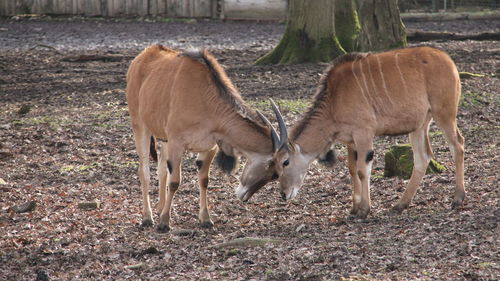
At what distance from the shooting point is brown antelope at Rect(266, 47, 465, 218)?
7.99m

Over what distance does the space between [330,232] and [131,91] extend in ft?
7.88

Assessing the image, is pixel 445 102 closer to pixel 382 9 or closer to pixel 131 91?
pixel 131 91

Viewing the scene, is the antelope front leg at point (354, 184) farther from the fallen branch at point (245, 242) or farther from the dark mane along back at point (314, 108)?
the fallen branch at point (245, 242)

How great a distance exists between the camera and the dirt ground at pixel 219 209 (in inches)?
249

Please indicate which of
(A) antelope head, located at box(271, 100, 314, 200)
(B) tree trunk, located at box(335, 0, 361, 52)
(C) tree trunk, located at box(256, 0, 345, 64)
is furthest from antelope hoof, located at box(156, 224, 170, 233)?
(B) tree trunk, located at box(335, 0, 361, 52)

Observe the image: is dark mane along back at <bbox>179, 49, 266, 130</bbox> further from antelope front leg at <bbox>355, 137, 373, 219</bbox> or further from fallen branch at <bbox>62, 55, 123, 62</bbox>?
→ fallen branch at <bbox>62, 55, 123, 62</bbox>

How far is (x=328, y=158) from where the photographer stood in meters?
8.27

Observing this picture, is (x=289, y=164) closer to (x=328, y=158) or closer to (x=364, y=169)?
(x=328, y=158)

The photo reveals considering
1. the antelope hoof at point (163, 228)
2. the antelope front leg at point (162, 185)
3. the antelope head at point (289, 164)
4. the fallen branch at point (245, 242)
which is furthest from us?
the antelope front leg at point (162, 185)

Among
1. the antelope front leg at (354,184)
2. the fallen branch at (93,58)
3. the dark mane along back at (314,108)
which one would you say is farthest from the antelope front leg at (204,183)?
the fallen branch at (93,58)

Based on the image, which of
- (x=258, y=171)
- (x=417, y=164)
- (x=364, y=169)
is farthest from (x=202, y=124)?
(x=417, y=164)

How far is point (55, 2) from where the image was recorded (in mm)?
23547

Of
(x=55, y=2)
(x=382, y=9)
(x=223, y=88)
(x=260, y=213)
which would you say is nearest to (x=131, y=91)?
(x=223, y=88)

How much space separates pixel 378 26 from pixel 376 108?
6554 millimetres
